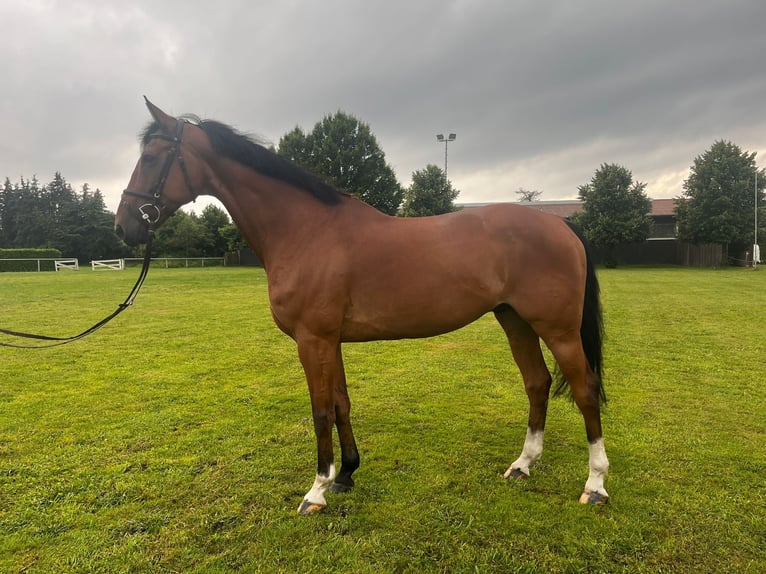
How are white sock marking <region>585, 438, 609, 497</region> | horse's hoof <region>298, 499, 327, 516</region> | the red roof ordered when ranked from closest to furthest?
horse's hoof <region>298, 499, 327, 516</region>
white sock marking <region>585, 438, 609, 497</region>
the red roof

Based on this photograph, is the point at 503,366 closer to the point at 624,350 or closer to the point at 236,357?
the point at 624,350

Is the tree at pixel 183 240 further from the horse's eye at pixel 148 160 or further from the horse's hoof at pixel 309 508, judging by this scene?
the horse's hoof at pixel 309 508

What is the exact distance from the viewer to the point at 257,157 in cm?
288

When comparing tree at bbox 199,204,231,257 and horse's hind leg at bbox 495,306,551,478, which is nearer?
horse's hind leg at bbox 495,306,551,478

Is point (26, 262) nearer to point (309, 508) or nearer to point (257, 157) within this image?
point (257, 157)

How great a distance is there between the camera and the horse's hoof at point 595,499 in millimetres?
2740

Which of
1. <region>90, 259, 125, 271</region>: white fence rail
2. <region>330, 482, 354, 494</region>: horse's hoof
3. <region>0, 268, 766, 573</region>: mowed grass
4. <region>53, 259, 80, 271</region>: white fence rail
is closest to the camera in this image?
<region>0, 268, 766, 573</region>: mowed grass

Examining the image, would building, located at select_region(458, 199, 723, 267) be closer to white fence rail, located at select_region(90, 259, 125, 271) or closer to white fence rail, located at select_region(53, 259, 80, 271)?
white fence rail, located at select_region(90, 259, 125, 271)

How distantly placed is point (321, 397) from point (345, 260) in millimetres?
942

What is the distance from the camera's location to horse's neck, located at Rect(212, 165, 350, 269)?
9.42 feet

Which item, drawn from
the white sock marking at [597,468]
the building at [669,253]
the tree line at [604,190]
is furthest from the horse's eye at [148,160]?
the building at [669,253]

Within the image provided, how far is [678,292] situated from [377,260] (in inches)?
634

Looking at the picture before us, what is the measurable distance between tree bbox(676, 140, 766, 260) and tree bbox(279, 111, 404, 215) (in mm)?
22095

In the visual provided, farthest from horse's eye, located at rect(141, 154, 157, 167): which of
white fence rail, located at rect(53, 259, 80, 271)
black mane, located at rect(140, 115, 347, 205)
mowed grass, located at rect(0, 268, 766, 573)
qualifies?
white fence rail, located at rect(53, 259, 80, 271)
